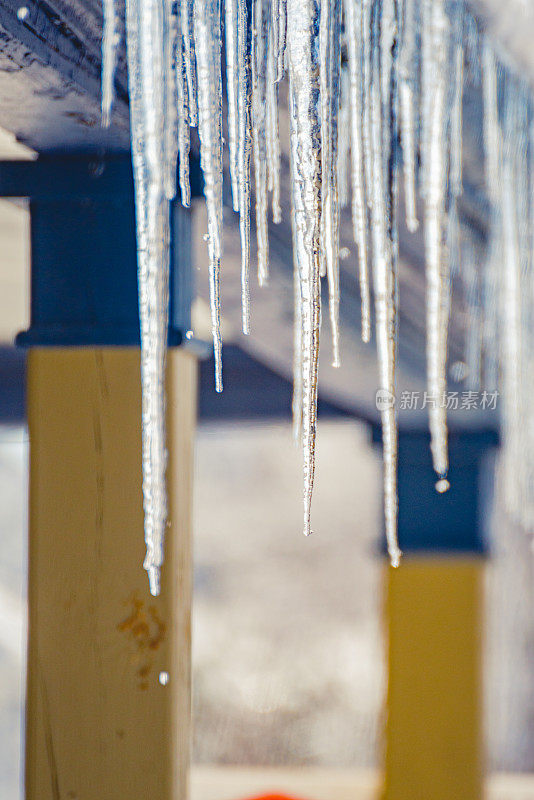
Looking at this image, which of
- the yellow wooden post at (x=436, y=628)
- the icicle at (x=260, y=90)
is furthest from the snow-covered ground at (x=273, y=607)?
the icicle at (x=260, y=90)

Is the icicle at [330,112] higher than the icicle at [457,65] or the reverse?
the reverse

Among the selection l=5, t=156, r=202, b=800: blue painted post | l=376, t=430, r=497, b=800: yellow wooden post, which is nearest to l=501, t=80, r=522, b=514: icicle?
l=5, t=156, r=202, b=800: blue painted post

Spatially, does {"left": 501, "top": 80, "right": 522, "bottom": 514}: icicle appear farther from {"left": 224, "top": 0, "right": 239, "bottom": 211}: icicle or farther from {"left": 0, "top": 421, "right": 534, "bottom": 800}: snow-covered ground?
{"left": 0, "top": 421, "right": 534, "bottom": 800}: snow-covered ground

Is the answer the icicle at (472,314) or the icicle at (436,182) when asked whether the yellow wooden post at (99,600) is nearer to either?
the icicle at (436,182)

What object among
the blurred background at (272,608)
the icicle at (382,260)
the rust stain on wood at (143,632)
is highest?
the icicle at (382,260)

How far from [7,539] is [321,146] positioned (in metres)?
18.6

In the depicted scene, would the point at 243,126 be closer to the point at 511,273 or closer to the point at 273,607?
the point at 511,273

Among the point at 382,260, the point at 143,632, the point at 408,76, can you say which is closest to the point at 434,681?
the point at 143,632

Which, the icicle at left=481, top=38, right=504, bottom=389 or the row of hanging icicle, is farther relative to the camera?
the icicle at left=481, top=38, right=504, bottom=389

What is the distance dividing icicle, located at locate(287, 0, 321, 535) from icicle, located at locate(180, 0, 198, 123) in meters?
0.15

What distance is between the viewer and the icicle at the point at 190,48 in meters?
1.17

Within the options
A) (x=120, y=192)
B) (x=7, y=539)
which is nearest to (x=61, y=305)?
(x=120, y=192)

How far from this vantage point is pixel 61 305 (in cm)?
189

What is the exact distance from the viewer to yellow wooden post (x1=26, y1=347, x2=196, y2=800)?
1.77 meters
